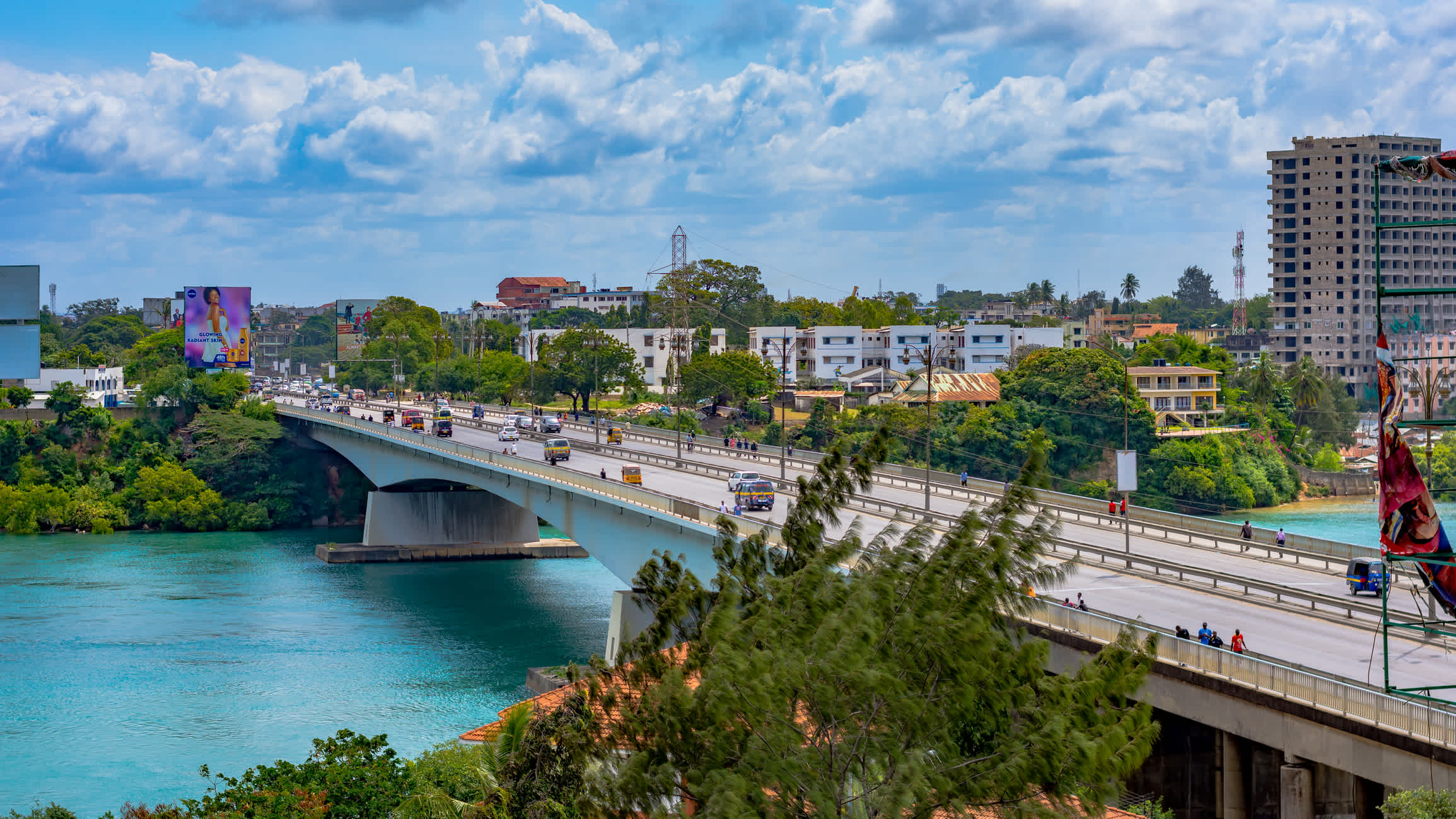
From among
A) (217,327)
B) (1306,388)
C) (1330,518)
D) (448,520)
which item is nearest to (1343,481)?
(1306,388)

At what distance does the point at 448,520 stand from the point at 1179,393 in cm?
6420

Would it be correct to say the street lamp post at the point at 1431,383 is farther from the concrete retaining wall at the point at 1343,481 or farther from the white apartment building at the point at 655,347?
the white apartment building at the point at 655,347

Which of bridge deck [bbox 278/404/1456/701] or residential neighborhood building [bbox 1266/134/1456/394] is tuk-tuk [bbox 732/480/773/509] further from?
residential neighborhood building [bbox 1266/134/1456/394]

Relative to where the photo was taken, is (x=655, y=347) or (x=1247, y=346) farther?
(x=1247, y=346)

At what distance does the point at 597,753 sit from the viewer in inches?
656

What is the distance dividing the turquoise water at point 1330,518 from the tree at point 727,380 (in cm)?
4427

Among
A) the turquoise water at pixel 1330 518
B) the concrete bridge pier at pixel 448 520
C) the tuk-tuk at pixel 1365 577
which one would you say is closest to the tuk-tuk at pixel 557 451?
the concrete bridge pier at pixel 448 520

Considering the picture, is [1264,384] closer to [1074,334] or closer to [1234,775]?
[1074,334]

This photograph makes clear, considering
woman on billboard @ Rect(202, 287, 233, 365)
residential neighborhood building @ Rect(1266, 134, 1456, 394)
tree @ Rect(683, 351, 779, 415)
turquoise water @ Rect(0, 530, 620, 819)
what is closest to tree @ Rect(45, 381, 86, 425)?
woman on billboard @ Rect(202, 287, 233, 365)

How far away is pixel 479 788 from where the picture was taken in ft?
86.3

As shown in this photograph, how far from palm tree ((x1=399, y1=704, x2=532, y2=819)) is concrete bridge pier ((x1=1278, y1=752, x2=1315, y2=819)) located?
12.6 meters

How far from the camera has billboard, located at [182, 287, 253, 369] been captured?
4774 inches

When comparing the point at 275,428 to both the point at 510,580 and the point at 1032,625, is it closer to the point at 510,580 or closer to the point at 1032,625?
the point at 510,580

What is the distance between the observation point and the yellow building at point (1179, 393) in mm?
119375
